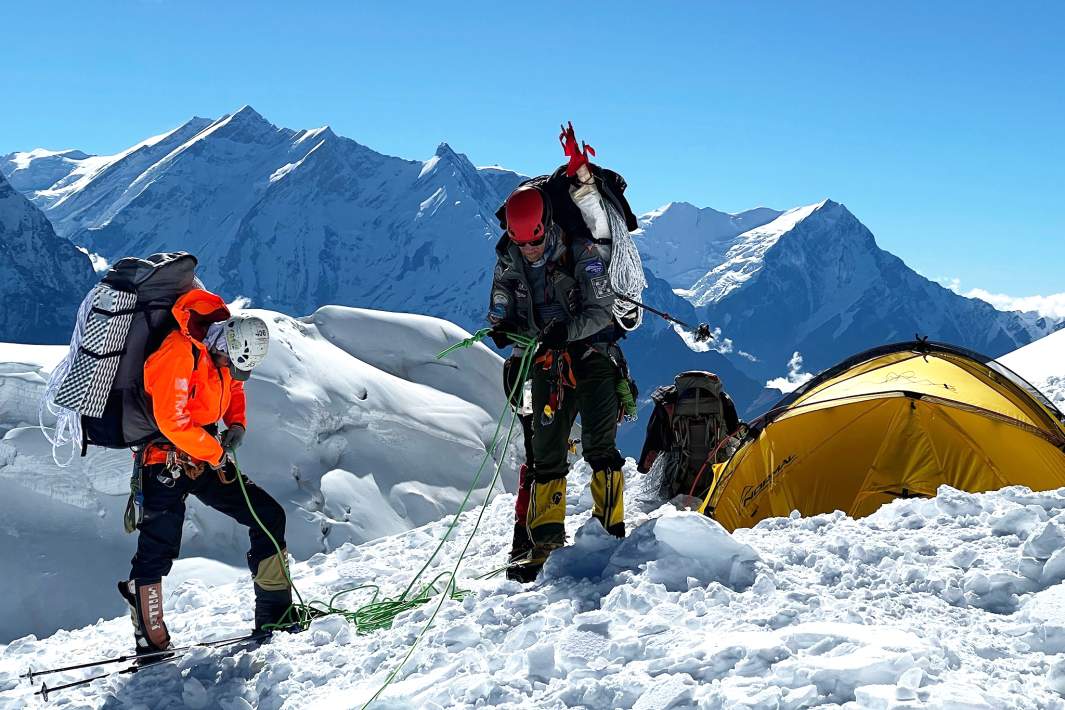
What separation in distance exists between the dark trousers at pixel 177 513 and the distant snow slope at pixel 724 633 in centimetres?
67

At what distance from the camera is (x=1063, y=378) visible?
1398 centimetres

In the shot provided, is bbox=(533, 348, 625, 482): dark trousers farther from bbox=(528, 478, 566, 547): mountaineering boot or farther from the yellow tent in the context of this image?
the yellow tent

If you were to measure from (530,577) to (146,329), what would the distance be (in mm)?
3131

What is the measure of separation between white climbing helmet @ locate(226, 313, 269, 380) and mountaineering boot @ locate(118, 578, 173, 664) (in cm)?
160

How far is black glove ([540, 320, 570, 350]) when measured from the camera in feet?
19.9

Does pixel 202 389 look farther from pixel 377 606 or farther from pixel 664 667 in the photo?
pixel 664 667

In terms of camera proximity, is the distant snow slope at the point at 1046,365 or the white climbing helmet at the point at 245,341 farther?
the distant snow slope at the point at 1046,365

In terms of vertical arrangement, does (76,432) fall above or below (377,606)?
above

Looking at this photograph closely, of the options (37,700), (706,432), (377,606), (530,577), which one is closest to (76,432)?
(37,700)

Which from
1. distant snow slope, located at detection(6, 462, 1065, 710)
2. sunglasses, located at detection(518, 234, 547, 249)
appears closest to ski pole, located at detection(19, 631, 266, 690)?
distant snow slope, located at detection(6, 462, 1065, 710)

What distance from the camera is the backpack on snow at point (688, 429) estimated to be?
1115cm

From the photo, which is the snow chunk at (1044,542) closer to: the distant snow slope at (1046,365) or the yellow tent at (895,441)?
the yellow tent at (895,441)

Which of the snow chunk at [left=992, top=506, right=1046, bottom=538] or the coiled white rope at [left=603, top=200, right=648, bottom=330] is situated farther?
the coiled white rope at [left=603, top=200, right=648, bottom=330]

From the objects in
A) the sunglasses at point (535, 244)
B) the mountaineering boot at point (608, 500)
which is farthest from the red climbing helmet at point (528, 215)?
the mountaineering boot at point (608, 500)
